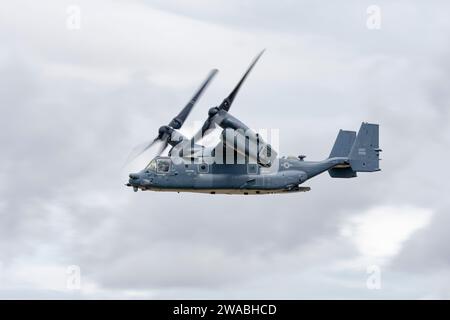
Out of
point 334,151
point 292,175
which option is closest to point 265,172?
point 292,175

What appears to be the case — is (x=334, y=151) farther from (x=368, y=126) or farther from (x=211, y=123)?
(x=211, y=123)

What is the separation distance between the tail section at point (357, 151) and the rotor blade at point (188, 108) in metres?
10.5

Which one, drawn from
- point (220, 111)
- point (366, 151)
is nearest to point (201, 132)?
point (220, 111)

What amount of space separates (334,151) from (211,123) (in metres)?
10.4

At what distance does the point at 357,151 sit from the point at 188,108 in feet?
41.7

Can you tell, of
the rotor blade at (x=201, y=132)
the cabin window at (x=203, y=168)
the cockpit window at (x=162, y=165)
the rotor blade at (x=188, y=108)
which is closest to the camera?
the cabin window at (x=203, y=168)

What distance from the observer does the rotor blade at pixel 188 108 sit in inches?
3396

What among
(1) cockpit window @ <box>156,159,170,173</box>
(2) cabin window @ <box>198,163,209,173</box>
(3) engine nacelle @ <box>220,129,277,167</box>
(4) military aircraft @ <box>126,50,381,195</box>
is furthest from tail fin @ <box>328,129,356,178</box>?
(1) cockpit window @ <box>156,159,170,173</box>

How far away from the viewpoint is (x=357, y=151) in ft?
280

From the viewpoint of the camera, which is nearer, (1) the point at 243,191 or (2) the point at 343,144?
(1) the point at 243,191

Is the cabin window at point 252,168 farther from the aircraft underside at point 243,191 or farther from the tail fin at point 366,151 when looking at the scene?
the tail fin at point 366,151

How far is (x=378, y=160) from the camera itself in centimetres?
8581

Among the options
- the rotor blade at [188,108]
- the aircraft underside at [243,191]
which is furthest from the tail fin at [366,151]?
the rotor blade at [188,108]

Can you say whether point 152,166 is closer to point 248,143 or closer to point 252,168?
point 252,168
